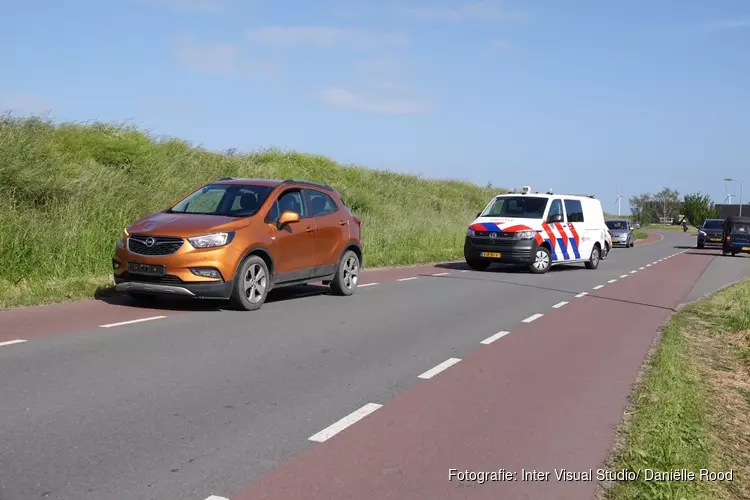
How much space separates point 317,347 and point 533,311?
5.31 meters

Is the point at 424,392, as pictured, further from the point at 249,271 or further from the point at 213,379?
the point at 249,271

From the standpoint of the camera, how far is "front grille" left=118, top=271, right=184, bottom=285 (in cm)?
1083

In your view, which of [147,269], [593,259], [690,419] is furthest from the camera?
[593,259]

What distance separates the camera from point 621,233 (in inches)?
1889

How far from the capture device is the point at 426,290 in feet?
51.8

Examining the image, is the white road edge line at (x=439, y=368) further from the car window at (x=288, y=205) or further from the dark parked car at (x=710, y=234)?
the dark parked car at (x=710, y=234)

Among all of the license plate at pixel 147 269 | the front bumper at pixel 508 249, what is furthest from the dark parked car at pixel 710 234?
the license plate at pixel 147 269

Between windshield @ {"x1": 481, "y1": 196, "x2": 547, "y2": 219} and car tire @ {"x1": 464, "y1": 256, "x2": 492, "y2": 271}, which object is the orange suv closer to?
car tire @ {"x1": 464, "y1": 256, "x2": 492, "y2": 271}

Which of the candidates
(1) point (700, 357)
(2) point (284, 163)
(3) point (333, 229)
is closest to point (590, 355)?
(1) point (700, 357)

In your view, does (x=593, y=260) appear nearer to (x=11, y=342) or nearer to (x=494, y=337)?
(x=494, y=337)

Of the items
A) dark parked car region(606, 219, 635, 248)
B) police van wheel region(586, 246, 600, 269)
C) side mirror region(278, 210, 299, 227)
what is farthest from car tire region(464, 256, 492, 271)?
dark parked car region(606, 219, 635, 248)

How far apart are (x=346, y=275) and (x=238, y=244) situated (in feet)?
10.9

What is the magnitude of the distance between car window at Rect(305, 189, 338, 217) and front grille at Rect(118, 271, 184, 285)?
2.94m

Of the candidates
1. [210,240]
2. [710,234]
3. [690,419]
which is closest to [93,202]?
[210,240]
